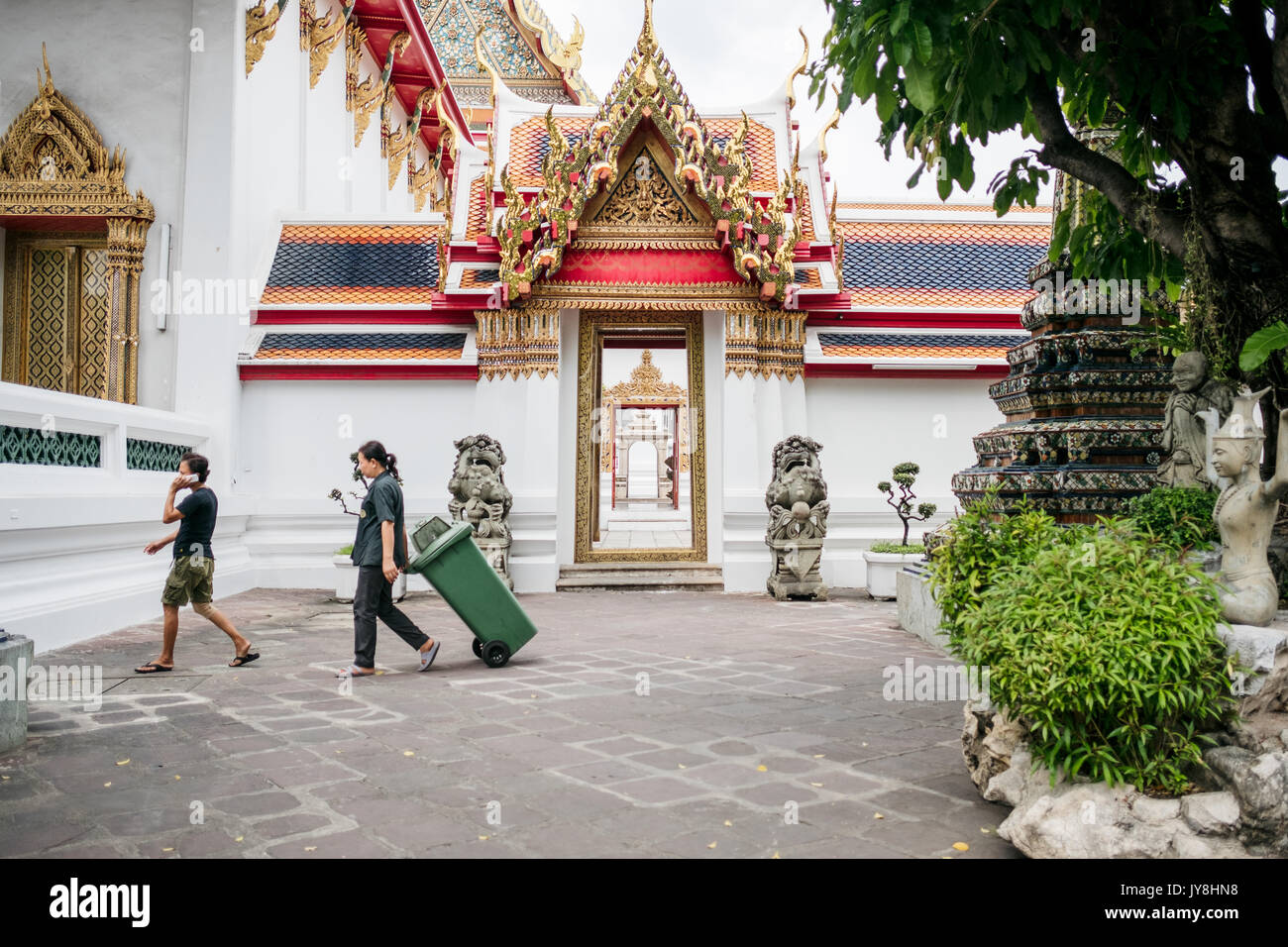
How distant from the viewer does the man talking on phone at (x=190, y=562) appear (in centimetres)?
586

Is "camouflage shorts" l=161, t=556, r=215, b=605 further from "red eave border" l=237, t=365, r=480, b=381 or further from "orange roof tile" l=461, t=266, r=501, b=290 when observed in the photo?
"orange roof tile" l=461, t=266, r=501, b=290

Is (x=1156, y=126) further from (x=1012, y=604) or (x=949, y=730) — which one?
(x=949, y=730)

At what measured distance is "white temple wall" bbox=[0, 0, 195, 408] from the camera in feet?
32.9

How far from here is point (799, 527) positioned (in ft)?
31.3

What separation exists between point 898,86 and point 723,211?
6538mm

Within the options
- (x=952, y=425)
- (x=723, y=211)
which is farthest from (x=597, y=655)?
(x=952, y=425)

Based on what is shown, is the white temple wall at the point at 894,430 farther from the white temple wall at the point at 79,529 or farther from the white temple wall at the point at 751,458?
the white temple wall at the point at 79,529

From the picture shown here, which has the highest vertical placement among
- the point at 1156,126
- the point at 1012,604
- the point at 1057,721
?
the point at 1156,126

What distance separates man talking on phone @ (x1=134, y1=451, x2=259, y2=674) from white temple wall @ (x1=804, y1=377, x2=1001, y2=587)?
22.3ft

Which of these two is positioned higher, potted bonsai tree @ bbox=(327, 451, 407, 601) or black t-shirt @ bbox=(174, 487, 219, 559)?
black t-shirt @ bbox=(174, 487, 219, 559)

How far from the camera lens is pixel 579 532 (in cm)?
1089

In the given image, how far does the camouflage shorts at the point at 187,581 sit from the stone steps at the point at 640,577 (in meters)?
4.70

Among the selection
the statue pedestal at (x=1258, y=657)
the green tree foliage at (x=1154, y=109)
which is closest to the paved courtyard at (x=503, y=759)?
the statue pedestal at (x=1258, y=657)

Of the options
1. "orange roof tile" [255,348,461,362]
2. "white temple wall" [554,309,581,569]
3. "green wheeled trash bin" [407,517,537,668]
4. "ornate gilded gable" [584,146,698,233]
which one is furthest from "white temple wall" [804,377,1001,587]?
"green wheeled trash bin" [407,517,537,668]
